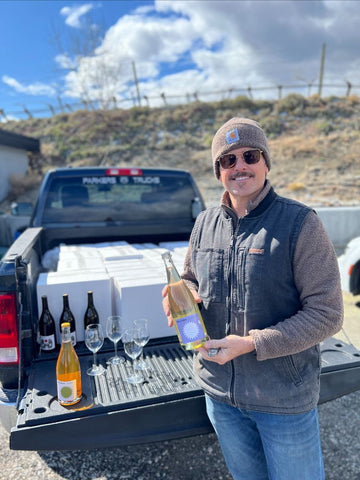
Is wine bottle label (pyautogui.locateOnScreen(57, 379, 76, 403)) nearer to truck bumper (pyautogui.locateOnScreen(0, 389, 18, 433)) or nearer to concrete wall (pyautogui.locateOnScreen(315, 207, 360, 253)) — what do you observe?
→ truck bumper (pyautogui.locateOnScreen(0, 389, 18, 433))

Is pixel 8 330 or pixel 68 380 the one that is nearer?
pixel 68 380

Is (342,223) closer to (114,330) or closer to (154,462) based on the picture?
(154,462)

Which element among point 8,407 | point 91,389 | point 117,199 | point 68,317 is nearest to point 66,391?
point 91,389

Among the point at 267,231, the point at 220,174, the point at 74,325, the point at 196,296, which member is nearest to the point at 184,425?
the point at 196,296

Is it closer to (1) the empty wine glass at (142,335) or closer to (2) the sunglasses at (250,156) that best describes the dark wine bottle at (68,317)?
(1) the empty wine glass at (142,335)

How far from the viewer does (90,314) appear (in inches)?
107

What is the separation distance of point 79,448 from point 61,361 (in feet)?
1.53

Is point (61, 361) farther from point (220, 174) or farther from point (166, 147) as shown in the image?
point (166, 147)

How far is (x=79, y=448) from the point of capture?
2012 mm

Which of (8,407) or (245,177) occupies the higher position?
(245,177)

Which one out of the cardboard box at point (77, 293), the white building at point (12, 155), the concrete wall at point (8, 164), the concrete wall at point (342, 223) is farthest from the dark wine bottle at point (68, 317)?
the concrete wall at point (8, 164)

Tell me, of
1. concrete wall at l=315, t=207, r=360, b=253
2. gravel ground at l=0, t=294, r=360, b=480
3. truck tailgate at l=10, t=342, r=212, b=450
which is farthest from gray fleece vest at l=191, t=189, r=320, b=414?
concrete wall at l=315, t=207, r=360, b=253

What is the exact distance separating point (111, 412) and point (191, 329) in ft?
2.23

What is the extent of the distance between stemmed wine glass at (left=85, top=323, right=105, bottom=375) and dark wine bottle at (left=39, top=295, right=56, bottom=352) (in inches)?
11.7
